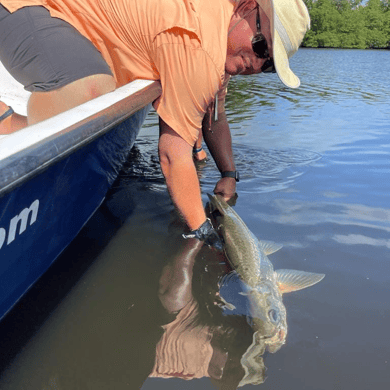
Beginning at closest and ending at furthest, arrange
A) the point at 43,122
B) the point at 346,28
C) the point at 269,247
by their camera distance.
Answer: the point at 43,122, the point at 269,247, the point at 346,28

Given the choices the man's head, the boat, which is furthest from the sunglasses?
the boat

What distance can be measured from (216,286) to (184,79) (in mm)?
1186

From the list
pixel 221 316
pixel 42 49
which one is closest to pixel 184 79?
pixel 42 49

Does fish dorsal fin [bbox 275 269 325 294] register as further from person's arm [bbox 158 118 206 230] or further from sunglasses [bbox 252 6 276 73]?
sunglasses [bbox 252 6 276 73]

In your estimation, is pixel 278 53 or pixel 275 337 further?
pixel 278 53

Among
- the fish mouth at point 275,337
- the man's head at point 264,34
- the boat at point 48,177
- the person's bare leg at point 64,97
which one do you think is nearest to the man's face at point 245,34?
the man's head at point 264,34

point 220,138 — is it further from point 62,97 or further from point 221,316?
point 221,316

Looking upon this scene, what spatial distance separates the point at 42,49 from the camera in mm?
2285

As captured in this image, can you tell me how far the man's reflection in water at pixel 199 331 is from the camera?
1.86 meters

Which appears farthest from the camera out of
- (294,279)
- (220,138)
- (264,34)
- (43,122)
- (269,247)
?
(220,138)

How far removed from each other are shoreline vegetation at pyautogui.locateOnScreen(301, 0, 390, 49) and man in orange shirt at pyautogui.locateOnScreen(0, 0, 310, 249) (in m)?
59.4

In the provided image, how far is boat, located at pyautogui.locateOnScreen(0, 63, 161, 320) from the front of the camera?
1.53 metres

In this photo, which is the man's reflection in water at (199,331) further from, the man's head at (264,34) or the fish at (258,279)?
the man's head at (264,34)

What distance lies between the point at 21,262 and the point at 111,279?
0.62 m
